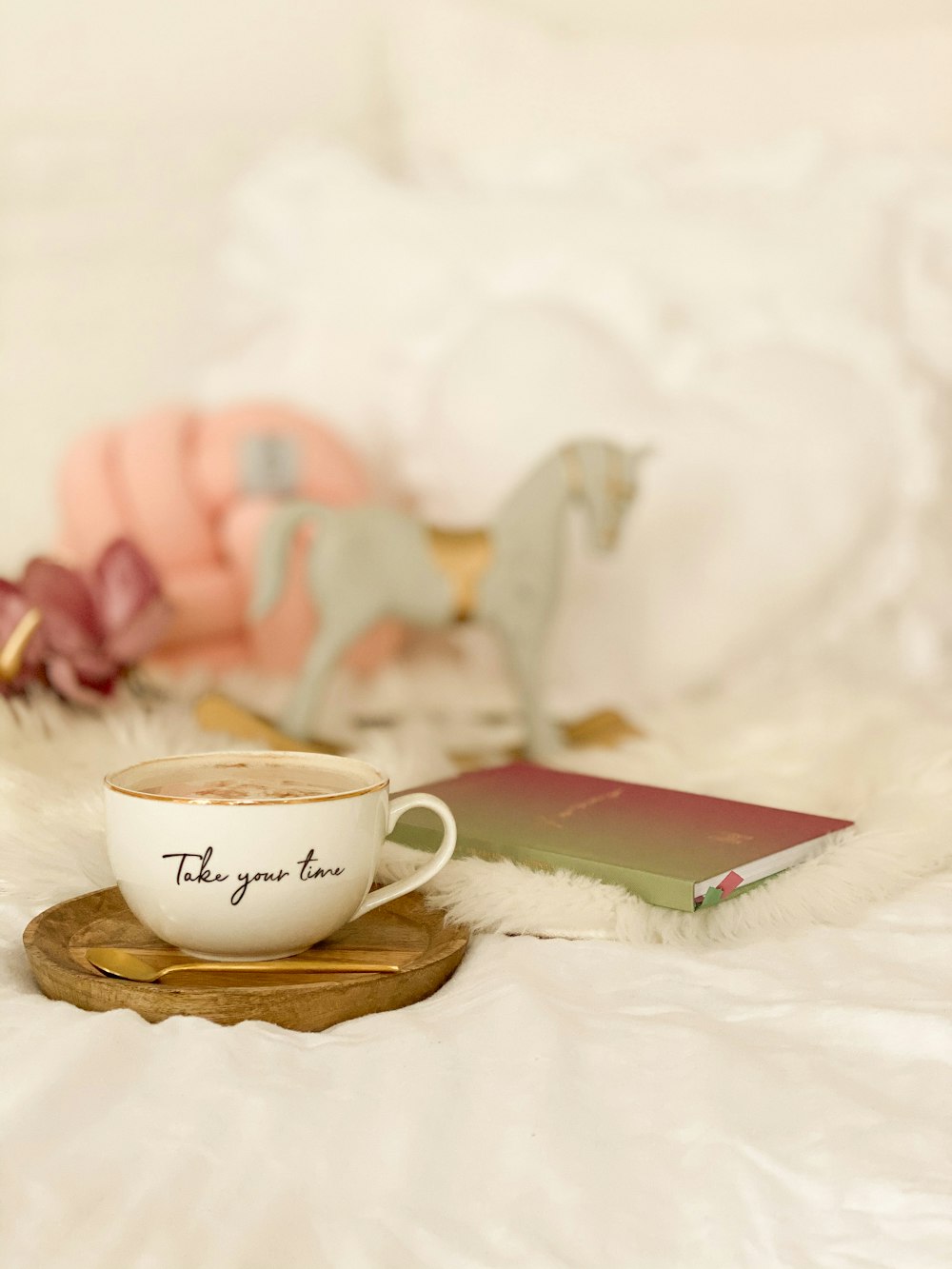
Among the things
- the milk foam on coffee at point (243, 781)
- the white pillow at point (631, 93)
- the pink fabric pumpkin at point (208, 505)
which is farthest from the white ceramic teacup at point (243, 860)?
the white pillow at point (631, 93)

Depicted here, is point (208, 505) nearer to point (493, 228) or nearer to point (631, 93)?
point (493, 228)

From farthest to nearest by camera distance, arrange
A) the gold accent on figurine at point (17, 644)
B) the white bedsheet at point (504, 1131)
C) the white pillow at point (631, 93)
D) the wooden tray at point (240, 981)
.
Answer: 1. the white pillow at point (631, 93)
2. the gold accent on figurine at point (17, 644)
3. the wooden tray at point (240, 981)
4. the white bedsheet at point (504, 1131)

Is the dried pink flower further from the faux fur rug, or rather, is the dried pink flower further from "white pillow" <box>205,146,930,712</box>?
"white pillow" <box>205,146,930,712</box>

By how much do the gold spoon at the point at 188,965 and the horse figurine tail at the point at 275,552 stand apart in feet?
1.54

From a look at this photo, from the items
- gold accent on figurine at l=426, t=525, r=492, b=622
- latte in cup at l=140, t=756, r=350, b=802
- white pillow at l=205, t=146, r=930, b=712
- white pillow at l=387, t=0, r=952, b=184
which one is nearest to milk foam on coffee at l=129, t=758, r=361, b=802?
latte in cup at l=140, t=756, r=350, b=802

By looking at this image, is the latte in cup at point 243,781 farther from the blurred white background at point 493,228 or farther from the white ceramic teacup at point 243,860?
the blurred white background at point 493,228

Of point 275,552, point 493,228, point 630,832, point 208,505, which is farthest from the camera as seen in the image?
point 493,228

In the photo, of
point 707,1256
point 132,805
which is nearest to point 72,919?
point 132,805

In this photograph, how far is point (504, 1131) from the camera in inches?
14.9

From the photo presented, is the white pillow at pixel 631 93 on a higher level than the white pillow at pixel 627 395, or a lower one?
higher

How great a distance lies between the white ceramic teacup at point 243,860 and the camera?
47 centimetres

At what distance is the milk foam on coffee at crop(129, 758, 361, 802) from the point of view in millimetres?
505

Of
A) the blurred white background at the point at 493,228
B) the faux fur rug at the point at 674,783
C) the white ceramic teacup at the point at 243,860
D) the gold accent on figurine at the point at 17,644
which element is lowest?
the faux fur rug at the point at 674,783

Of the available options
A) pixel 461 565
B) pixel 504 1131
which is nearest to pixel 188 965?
pixel 504 1131
